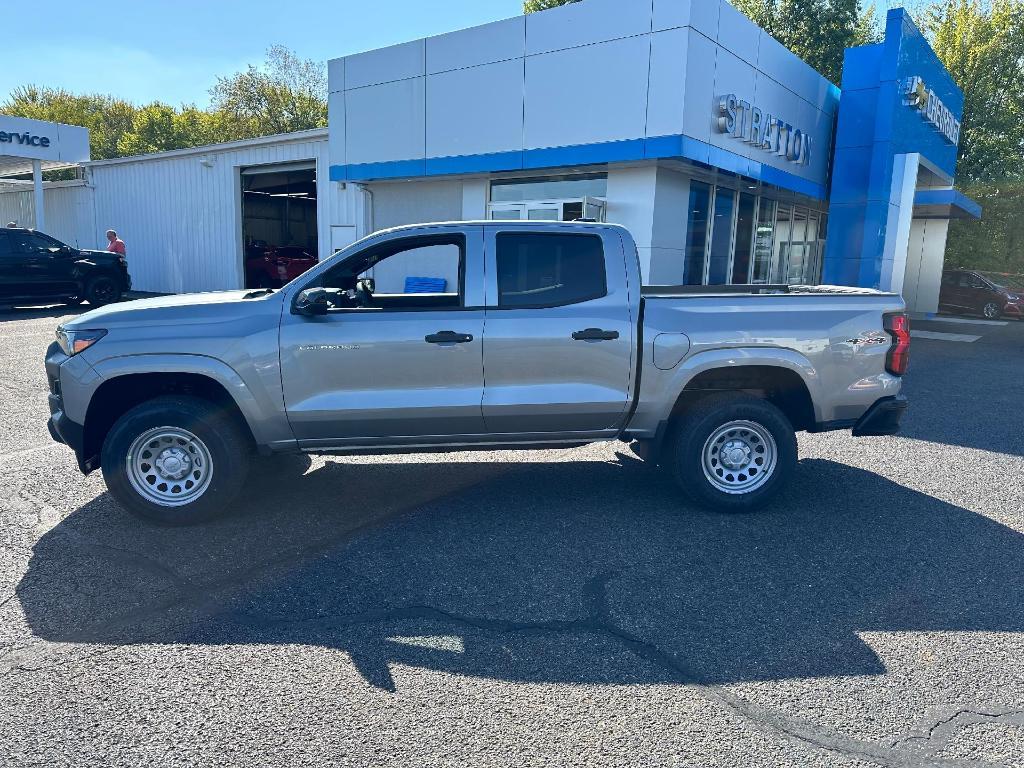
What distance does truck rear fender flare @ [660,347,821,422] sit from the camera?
5.01 meters

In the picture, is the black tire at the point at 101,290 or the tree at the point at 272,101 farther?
the tree at the point at 272,101

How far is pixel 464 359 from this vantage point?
4848 millimetres

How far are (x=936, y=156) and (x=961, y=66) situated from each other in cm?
1432

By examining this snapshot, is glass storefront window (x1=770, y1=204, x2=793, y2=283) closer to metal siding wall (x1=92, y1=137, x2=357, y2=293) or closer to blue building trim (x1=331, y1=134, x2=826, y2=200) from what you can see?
blue building trim (x1=331, y1=134, x2=826, y2=200)

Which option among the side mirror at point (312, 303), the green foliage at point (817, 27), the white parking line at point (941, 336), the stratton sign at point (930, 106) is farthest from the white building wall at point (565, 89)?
the green foliage at point (817, 27)

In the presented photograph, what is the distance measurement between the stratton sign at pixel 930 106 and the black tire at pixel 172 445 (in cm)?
1630

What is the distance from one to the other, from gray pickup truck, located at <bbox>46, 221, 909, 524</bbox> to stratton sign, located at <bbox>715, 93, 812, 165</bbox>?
28.5 feet

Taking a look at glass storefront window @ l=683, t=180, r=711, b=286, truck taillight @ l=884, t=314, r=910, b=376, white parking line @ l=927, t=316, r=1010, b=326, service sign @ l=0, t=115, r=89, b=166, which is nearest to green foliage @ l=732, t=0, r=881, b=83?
white parking line @ l=927, t=316, r=1010, b=326

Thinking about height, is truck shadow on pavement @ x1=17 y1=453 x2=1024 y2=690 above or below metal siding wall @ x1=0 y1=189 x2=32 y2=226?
below

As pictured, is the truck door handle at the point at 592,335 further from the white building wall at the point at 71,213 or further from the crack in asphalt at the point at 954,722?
the white building wall at the point at 71,213

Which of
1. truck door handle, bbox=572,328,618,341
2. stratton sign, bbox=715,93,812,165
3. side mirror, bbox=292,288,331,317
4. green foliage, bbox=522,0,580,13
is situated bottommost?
truck door handle, bbox=572,328,618,341

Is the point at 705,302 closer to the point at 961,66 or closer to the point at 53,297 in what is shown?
the point at 53,297

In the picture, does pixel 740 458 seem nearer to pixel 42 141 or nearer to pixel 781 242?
pixel 781 242

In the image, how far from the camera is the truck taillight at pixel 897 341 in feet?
16.9
